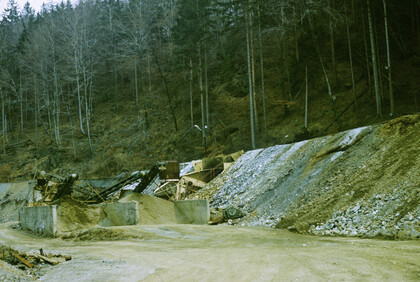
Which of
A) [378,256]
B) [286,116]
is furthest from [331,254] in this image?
[286,116]

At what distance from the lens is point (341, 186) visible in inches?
466

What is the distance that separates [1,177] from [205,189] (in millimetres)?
26592

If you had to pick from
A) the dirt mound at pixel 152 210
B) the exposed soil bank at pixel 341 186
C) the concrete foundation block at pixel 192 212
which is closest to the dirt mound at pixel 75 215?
the dirt mound at pixel 152 210

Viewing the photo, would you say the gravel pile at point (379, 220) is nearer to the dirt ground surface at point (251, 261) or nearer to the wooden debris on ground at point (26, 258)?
the dirt ground surface at point (251, 261)

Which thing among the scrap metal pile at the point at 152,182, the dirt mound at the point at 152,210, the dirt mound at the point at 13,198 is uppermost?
the scrap metal pile at the point at 152,182

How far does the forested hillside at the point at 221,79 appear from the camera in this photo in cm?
2417

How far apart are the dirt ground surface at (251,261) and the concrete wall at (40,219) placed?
16.9 ft

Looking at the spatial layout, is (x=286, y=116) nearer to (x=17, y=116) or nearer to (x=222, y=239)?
(x=222, y=239)

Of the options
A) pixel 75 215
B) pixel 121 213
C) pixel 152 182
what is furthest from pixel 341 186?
pixel 152 182

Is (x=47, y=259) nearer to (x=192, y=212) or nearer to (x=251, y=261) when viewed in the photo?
(x=251, y=261)

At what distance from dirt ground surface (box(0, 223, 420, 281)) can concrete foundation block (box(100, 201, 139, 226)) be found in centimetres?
432

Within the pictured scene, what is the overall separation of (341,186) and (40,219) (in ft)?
39.0

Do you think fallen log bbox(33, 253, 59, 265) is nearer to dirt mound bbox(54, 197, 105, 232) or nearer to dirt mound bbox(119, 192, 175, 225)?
dirt mound bbox(54, 197, 105, 232)

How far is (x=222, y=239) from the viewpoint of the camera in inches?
410
